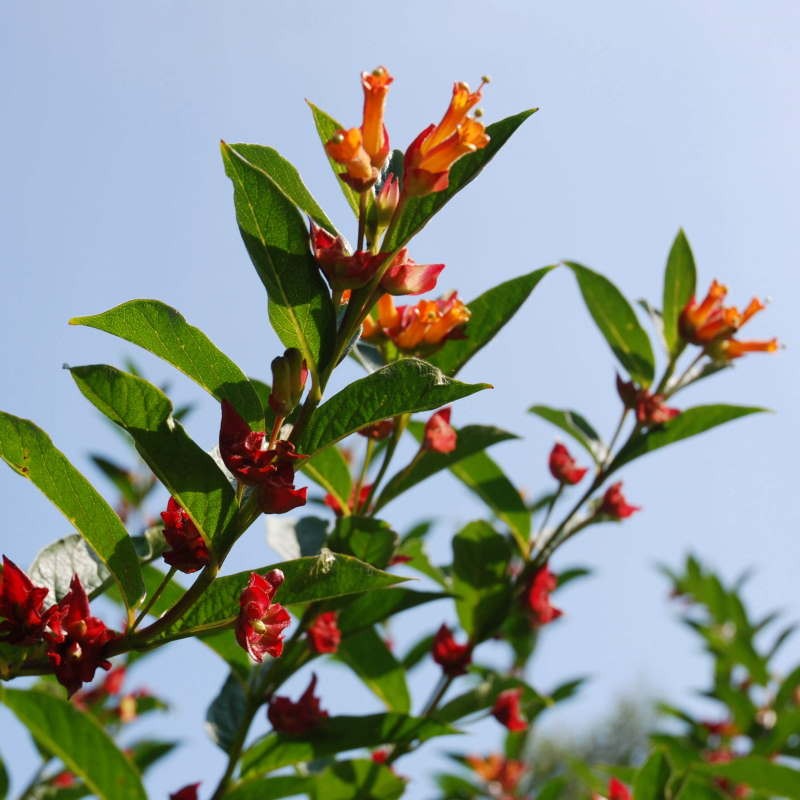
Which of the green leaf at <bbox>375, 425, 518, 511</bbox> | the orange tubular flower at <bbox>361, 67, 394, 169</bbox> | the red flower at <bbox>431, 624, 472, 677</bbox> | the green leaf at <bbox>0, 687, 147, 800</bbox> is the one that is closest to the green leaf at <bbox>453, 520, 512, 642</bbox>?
the red flower at <bbox>431, 624, 472, 677</bbox>

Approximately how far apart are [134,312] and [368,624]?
1.24m

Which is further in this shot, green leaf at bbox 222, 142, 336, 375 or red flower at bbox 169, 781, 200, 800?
red flower at bbox 169, 781, 200, 800

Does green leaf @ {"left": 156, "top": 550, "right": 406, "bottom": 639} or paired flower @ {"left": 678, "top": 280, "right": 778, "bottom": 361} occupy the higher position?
paired flower @ {"left": 678, "top": 280, "right": 778, "bottom": 361}

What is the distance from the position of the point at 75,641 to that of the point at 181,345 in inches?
18.2

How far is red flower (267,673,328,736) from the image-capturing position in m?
2.31

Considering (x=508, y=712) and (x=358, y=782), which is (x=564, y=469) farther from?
(x=358, y=782)

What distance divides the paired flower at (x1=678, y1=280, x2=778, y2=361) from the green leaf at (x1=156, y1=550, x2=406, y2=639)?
1.51m

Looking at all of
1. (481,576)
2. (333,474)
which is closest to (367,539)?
(333,474)

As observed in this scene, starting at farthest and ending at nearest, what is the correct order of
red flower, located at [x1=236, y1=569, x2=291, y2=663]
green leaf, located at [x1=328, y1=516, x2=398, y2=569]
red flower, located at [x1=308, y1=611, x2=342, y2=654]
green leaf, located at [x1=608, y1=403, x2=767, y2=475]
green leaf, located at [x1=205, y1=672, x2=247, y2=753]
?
green leaf, located at [x1=608, y1=403, x2=767, y2=475], green leaf, located at [x1=205, y1=672, x2=247, y2=753], red flower, located at [x1=308, y1=611, x2=342, y2=654], green leaf, located at [x1=328, y1=516, x2=398, y2=569], red flower, located at [x1=236, y1=569, x2=291, y2=663]

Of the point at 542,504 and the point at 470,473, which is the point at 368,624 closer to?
the point at 470,473

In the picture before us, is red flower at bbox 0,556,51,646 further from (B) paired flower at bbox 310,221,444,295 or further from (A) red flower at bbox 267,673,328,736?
(A) red flower at bbox 267,673,328,736

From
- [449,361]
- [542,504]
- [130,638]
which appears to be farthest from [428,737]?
[542,504]

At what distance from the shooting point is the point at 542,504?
4348 millimetres

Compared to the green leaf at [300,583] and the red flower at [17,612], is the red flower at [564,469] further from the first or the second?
the red flower at [17,612]
